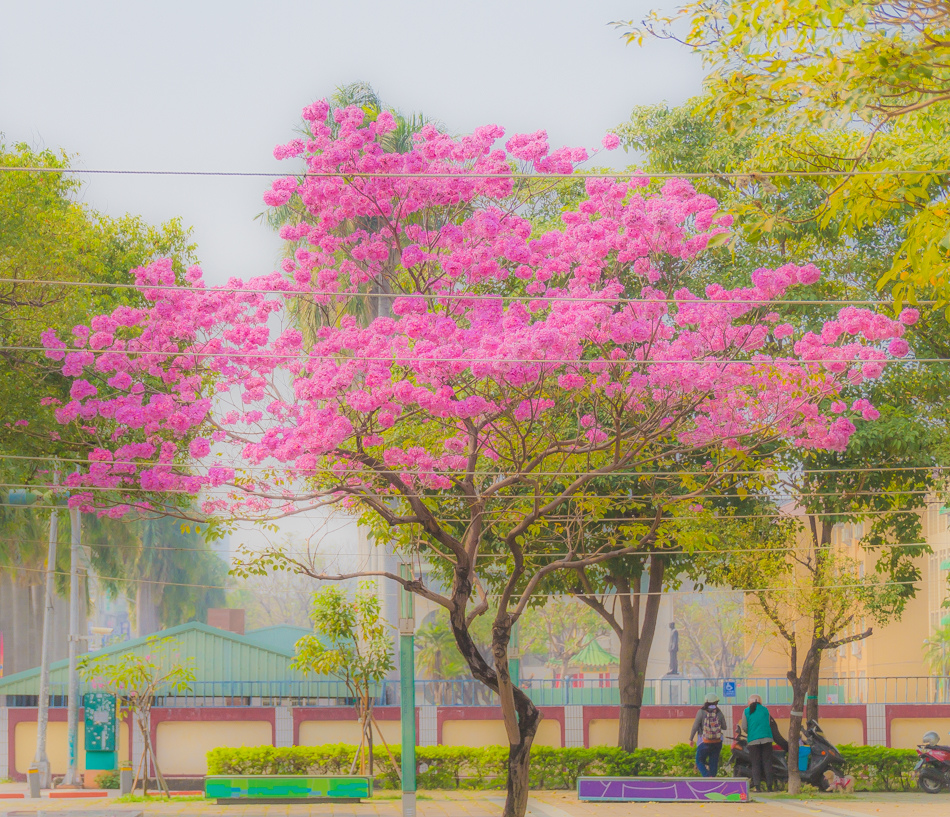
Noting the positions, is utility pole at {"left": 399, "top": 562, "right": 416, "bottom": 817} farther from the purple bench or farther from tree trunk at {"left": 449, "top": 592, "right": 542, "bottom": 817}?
the purple bench

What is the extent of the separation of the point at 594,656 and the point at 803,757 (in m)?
28.3

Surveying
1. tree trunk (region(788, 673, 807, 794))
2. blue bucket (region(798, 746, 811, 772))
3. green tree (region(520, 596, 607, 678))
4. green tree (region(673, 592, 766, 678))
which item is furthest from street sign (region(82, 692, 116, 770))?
green tree (region(673, 592, 766, 678))

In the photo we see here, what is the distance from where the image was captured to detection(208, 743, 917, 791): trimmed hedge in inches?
741

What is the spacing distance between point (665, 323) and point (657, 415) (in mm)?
986

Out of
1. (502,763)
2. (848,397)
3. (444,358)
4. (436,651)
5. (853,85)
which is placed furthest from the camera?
(436,651)

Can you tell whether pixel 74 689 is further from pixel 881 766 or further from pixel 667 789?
pixel 881 766

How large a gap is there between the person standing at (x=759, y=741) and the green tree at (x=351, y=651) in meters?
5.92

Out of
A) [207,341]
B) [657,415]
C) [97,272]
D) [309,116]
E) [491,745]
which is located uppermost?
[309,116]

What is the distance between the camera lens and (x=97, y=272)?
13.9 m

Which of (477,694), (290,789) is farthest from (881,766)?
(290,789)

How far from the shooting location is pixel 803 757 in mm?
17125

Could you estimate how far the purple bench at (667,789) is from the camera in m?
14.9

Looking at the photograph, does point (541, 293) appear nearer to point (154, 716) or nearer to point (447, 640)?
point (154, 716)

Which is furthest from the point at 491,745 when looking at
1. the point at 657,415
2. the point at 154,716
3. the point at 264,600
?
the point at 264,600
